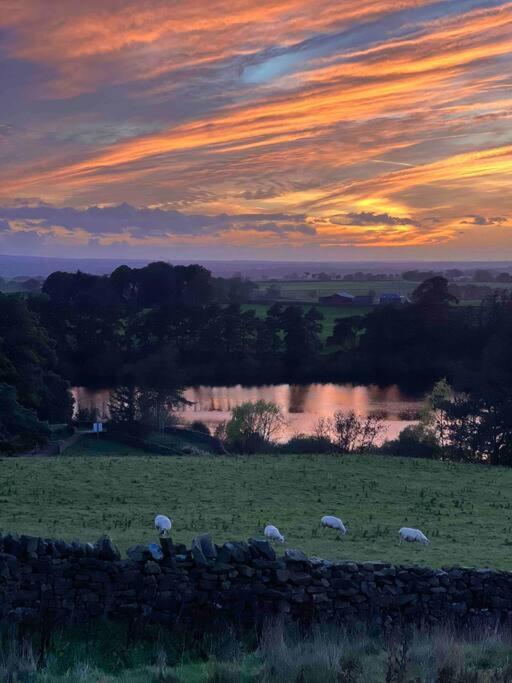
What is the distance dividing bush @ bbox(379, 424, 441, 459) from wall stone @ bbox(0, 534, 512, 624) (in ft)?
84.3

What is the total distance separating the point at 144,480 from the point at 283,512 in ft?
16.6

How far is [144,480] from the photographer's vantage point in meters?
21.1

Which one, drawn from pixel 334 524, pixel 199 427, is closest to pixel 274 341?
pixel 199 427

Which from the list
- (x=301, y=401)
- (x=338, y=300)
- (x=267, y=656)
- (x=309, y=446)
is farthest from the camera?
(x=338, y=300)

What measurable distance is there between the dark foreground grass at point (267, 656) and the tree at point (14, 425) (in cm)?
2638

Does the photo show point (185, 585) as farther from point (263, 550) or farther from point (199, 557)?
point (263, 550)

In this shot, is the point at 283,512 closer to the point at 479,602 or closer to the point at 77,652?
the point at 479,602

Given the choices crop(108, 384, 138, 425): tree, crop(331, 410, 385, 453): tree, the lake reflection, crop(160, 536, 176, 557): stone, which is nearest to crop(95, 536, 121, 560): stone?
crop(160, 536, 176, 557): stone

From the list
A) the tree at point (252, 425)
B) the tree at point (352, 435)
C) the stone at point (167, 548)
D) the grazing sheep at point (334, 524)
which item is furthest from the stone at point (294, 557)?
the tree at point (252, 425)

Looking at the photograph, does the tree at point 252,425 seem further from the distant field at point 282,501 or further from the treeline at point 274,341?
the treeline at point 274,341

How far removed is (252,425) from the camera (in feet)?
152

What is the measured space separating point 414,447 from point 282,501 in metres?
19.2

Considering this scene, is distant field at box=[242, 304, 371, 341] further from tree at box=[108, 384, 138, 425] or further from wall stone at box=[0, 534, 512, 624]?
wall stone at box=[0, 534, 512, 624]

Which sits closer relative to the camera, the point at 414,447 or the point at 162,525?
the point at 162,525
